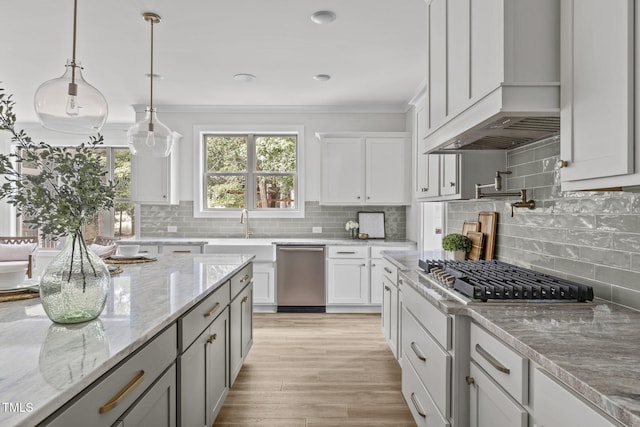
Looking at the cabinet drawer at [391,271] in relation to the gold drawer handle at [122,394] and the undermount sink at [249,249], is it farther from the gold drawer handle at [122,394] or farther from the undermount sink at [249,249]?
the gold drawer handle at [122,394]

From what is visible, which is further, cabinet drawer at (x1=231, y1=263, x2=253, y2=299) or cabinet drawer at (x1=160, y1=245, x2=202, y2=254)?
cabinet drawer at (x1=160, y1=245, x2=202, y2=254)

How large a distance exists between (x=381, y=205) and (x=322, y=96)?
161cm

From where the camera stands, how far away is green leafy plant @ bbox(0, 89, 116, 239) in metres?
1.14

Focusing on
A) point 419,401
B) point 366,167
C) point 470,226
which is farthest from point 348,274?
point 419,401

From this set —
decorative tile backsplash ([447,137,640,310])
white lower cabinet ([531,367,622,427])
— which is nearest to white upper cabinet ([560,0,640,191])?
decorative tile backsplash ([447,137,640,310])

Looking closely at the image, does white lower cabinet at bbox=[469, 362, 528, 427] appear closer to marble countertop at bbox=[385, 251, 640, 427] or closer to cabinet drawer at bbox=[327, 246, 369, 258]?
marble countertop at bbox=[385, 251, 640, 427]

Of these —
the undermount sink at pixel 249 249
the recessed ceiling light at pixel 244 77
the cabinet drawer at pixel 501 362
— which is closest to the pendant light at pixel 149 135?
the recessed ceiling light at pixel 244 77

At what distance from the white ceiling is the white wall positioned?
0.39 metres

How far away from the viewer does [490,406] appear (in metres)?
1.33

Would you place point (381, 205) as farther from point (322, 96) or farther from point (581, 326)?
point (581, 326)

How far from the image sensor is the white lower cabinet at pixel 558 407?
82 centimetres

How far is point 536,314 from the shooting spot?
136cm

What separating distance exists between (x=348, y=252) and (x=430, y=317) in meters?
2.93

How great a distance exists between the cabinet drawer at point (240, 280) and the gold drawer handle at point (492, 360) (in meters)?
1.60
